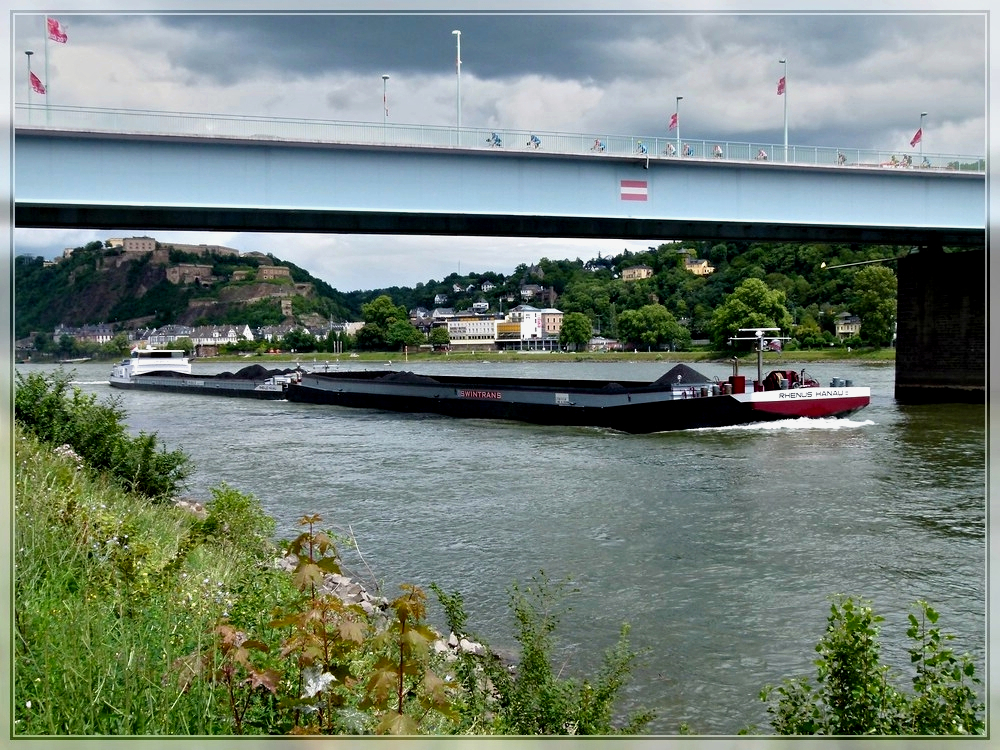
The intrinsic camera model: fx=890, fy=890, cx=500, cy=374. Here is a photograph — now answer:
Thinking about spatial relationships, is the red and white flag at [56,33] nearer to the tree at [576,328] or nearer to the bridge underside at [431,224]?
the bridge underside at [431,224]

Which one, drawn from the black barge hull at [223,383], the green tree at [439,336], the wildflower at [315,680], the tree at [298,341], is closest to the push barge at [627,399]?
the tree at [298,341]

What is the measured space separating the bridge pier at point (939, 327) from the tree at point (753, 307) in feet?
15.1

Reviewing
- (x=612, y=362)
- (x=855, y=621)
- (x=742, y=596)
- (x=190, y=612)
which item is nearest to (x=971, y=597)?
(x=742, y=596)

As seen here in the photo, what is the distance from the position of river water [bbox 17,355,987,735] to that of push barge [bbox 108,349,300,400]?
17.7 m

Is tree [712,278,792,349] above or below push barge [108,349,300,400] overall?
above

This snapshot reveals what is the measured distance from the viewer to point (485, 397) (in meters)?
30.9

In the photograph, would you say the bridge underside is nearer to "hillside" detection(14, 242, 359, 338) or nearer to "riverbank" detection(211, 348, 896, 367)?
"hillside" detection(14, 242, 359, 338)

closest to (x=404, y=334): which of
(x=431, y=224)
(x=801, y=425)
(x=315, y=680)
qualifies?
(x=801, y=425)

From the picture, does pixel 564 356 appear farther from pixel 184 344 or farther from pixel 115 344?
pixel 115 344

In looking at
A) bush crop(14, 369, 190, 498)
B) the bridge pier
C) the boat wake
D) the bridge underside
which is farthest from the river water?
the bridge pier

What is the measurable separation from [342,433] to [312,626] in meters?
22.5

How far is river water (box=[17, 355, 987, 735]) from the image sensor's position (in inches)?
260

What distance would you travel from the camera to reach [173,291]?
99.6 ft

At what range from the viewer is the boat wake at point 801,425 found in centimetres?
2398
